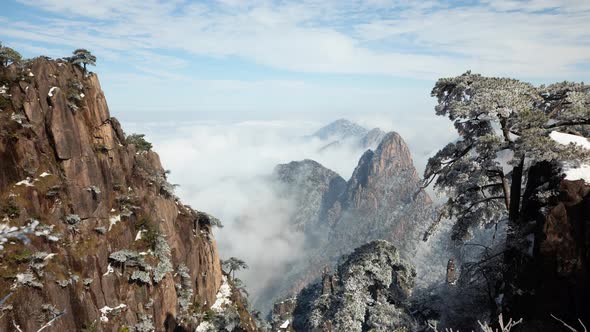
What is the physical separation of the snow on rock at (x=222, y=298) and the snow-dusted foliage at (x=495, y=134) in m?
33.4

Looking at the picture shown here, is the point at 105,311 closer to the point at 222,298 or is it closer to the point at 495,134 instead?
the point at 222,298

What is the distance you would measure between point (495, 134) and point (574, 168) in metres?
2.91

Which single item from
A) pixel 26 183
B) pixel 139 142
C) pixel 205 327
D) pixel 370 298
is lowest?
pixel 370 298

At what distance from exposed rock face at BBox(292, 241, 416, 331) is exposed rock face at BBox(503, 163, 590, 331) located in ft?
99.6

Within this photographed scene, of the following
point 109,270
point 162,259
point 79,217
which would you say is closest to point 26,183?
point 79,217

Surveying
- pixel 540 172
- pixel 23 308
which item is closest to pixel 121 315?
pixel 23 308

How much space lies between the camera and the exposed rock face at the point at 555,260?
12.1 meters

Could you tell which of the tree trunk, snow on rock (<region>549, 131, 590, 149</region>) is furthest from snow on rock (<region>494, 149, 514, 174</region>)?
snow on rock (<region>549, 131, 590, 149</region>)

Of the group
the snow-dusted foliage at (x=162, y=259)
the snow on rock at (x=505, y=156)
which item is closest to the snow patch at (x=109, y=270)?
the snow-dusted foliage at (x=162, y=259)

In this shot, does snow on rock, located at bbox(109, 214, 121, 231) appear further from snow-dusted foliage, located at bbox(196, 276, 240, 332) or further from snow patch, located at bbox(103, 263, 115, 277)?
snow-dusted foliage, located at bbox(196, 276, 240, 332)

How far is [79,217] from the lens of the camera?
96.8 ft

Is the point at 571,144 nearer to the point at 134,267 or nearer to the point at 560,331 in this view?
the point at 560,331

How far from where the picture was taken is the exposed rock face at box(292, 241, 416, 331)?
46434 millimetres

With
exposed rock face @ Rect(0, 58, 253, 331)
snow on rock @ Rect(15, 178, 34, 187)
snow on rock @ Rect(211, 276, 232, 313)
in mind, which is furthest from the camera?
snow on rock @ Rect(211, 276, 232, 313)
